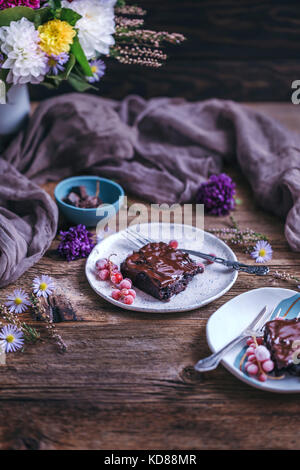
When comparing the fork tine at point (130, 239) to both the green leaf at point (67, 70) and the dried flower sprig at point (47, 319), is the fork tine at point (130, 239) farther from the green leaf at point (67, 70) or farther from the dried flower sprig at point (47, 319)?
the green leaf at point (67, 70)

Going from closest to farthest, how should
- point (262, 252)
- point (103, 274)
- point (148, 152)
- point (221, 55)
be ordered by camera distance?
point (103, 274) → point (262, 252) → point (148, 152) → point (221, 55)

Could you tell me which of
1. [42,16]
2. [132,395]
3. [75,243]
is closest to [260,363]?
[132,395]

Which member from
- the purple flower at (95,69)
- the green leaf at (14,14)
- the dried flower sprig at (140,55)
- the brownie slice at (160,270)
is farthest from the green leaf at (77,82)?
the brownie slice at (160,270)

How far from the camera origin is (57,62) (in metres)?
1.20

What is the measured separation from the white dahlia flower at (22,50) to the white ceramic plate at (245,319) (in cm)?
74

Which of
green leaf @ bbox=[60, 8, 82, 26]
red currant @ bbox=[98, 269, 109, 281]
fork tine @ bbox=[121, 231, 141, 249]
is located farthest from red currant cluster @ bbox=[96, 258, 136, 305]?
green leaf @ bbox=[60, 8, 82, 26]

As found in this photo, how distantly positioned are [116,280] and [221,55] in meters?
1.20

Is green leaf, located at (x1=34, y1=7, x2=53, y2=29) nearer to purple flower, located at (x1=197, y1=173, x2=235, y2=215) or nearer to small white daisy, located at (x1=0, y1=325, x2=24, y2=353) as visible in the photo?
purple flower, located at (x1=197, y1=173, x2=235, y2=215)

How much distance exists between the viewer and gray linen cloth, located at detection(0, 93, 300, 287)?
1.31 metres

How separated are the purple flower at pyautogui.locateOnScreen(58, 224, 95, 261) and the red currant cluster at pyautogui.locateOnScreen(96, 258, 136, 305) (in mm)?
81

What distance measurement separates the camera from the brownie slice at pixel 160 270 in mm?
1030

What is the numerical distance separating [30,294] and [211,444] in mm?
526

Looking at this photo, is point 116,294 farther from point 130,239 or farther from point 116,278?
point 130,239

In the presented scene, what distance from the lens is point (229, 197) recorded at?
1.38m
